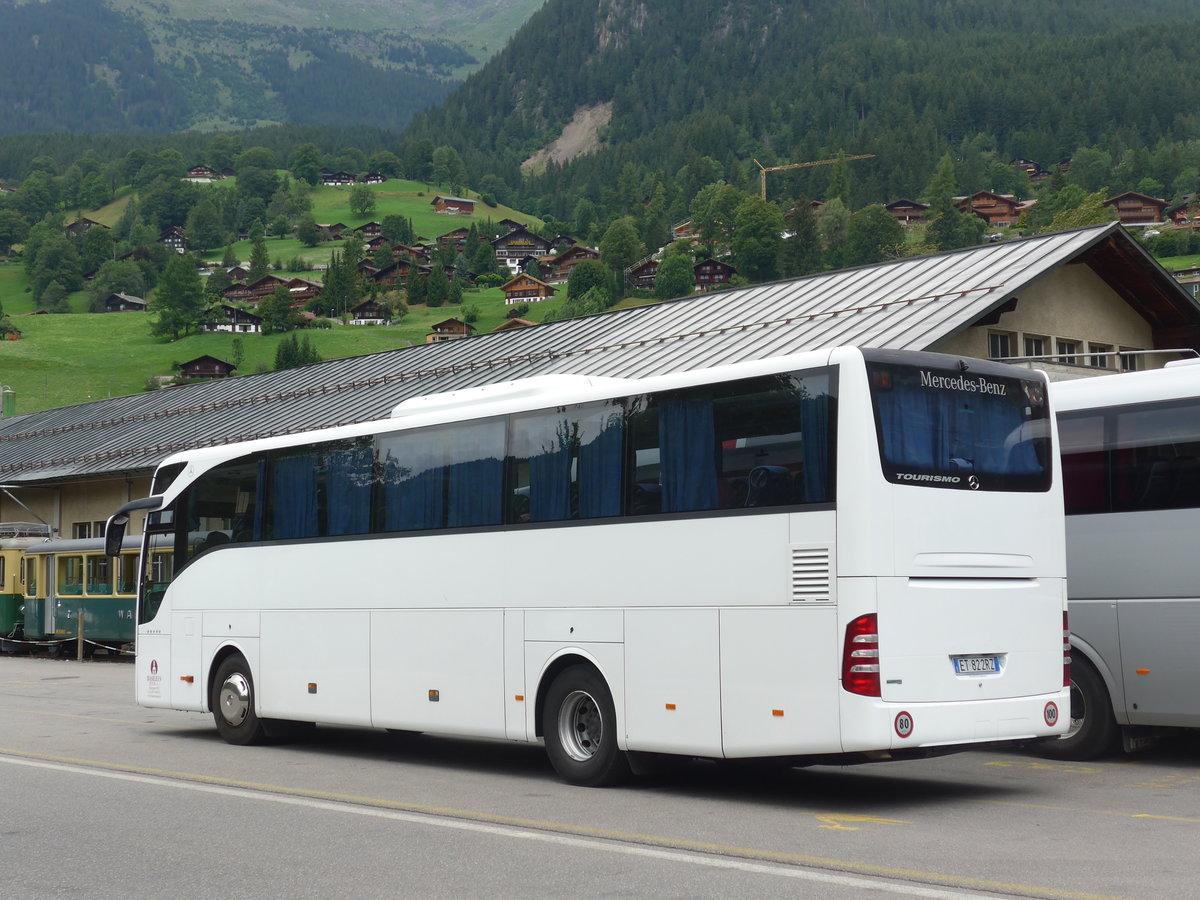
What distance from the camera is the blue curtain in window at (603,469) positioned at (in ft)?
37.7

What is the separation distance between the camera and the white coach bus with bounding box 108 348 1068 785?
9906 mm

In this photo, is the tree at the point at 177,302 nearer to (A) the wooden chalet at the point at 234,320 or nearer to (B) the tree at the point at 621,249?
(A) the wooden chalet at the point at 234,320

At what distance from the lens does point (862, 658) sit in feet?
31.8

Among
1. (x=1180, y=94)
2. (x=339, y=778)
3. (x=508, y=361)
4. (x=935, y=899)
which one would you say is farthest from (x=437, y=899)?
(x=1180, y=94)

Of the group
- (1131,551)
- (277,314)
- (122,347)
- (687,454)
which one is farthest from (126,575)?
(277,314)

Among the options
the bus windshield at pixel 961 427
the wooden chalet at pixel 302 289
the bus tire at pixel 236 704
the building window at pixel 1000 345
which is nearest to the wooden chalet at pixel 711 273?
the wooden chalet at pixel 302 289

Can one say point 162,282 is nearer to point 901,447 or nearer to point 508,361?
point 508,361

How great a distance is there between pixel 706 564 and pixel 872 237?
149m

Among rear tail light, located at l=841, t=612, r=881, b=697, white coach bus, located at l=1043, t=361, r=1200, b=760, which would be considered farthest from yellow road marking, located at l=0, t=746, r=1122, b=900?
white coach bus, located at l=1043, t=361, r=1200, b=760

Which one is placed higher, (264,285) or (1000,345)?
(264,285)

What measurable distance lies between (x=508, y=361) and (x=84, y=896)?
2914cm

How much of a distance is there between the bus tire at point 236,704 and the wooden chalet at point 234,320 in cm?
14506

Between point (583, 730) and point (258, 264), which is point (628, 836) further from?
point (258, 264)

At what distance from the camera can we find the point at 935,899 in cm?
708
